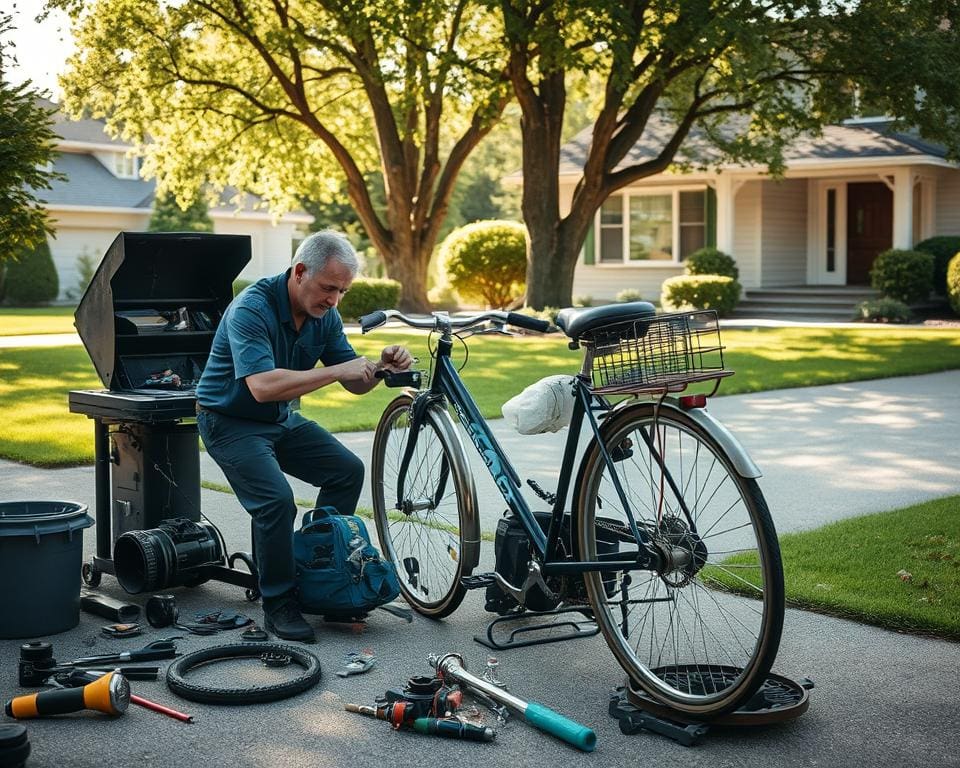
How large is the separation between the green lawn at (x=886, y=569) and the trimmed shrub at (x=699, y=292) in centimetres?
1810

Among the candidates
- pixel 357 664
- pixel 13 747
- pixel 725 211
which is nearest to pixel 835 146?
pixel 725 211

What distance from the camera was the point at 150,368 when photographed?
6254 mm

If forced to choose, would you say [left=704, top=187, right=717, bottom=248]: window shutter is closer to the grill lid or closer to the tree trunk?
the tree trunk

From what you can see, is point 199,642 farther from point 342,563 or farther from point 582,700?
point 582,700

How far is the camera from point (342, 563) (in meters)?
5.01

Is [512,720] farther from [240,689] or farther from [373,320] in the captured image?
[373,320]

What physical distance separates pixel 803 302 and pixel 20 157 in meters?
17.6

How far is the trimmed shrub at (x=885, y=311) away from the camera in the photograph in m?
23.1

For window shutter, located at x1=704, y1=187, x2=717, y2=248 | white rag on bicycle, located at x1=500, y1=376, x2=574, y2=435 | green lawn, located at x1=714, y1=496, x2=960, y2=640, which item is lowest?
green lawn, located at x1=714, y1=496, x2=960, y2=640


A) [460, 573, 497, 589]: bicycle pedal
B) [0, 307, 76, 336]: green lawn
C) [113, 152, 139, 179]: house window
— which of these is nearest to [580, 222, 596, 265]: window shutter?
[0, 307, 76, 336]: green lawn

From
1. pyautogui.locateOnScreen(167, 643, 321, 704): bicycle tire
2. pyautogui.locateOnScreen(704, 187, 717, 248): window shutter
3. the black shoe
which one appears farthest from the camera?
pyautogui.locateOnScreen(704, 187, 717, 248): window shutter

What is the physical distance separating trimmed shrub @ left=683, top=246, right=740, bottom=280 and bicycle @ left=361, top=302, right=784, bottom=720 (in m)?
21.1

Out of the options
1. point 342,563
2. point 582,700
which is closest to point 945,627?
point 582,700

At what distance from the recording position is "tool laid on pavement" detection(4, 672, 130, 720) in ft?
13.1
